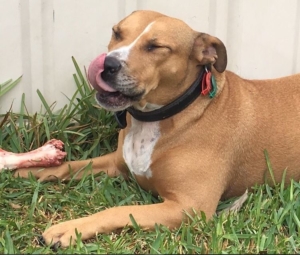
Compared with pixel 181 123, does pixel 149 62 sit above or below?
above

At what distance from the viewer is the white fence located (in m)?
4.51

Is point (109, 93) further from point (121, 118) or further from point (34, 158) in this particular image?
point (34, 158)

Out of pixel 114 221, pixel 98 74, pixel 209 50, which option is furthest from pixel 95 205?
pixel 209 50

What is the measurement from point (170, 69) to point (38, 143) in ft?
4.34

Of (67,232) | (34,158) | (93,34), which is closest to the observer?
(67,232)

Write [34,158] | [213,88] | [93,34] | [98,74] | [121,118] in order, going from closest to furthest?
[98,74], [213,88], [121,118], [34,158], [93,34]

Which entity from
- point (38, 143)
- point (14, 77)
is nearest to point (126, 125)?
point (38, 143)

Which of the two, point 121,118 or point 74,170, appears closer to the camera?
point 121,118

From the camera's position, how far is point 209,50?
3.78m

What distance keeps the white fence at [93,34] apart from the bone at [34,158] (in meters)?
0.54

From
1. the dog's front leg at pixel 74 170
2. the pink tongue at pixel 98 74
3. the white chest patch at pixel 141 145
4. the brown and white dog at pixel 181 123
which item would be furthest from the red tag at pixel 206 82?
the dog's front leg at pixel 74 170

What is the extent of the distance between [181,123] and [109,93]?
0.52m

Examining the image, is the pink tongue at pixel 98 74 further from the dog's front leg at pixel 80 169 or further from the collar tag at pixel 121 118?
the dog's front leg at pixel 80 169

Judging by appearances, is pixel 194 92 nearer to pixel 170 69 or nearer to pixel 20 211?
pixel 170 69
